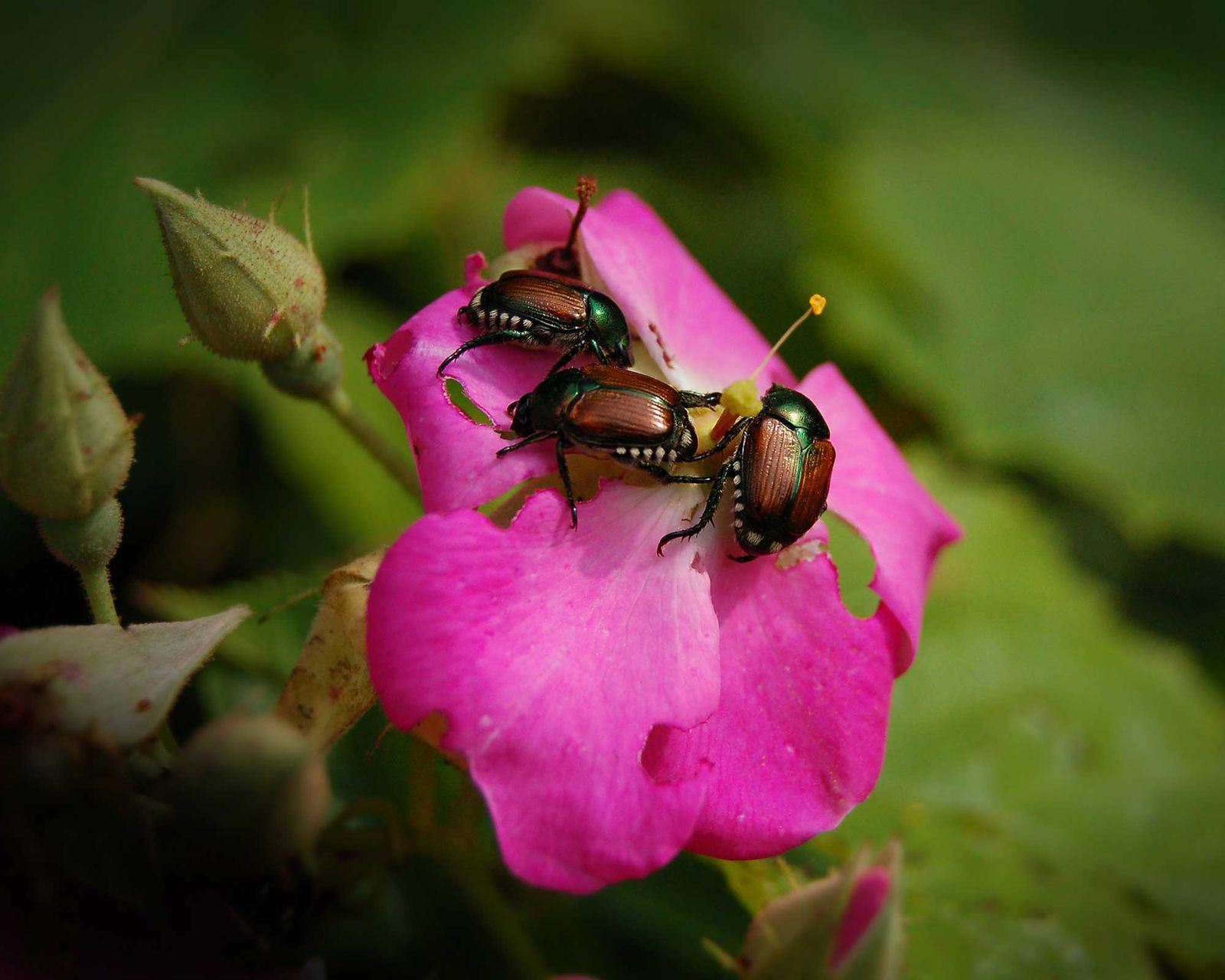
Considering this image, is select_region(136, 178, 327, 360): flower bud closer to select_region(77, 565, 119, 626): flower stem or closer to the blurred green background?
select_region(77, 565, 119, 626): flower stem

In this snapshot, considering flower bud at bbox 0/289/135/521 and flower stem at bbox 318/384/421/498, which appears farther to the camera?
Answer: flower stem at bbox 318/384/421/498

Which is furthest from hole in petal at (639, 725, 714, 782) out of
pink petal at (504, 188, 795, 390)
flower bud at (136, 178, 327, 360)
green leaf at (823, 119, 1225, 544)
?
green leaf at (823, 119, 1225, 544)

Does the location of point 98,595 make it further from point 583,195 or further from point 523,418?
point 583,195

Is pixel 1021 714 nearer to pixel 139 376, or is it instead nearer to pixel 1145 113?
pixel 139 376

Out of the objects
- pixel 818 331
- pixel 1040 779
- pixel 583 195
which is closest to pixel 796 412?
pixel 583 195

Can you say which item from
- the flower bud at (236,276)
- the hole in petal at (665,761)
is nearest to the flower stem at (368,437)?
the flower bud at (236,276)

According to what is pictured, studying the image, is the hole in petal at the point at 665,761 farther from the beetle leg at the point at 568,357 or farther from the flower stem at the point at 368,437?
the flower stem at the point at 368,437
